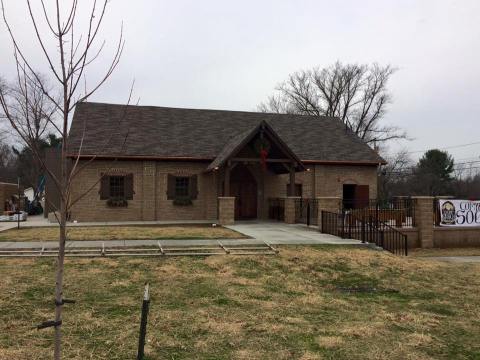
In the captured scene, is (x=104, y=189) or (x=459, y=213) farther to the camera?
(x=104, y=189)

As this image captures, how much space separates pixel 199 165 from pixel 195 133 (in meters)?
2.69

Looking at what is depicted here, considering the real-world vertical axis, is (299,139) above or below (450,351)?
above

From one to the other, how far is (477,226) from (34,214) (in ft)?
104

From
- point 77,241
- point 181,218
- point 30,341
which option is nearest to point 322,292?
point 30,341

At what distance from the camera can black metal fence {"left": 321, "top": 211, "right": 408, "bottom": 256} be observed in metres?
15.8

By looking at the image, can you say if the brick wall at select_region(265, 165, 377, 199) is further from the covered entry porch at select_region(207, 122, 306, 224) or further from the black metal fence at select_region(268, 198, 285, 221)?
the black metal fence at select_region(268, 198, 285, 221)

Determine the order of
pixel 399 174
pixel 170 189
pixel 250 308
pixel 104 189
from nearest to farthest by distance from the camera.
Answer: pixel 250 308, pixel 104 189, pixel 170 189, pixel 399 174

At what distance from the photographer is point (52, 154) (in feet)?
88.8

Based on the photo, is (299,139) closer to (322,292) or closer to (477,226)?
(477,226)

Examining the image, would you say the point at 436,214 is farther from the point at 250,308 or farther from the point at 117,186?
the point at 117,186

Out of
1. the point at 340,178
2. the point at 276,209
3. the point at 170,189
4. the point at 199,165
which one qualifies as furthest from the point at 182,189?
the point at 340,178

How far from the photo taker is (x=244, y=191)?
2577cm

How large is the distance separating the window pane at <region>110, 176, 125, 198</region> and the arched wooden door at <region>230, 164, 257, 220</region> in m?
5.72

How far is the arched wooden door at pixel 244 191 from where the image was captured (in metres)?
25.6
